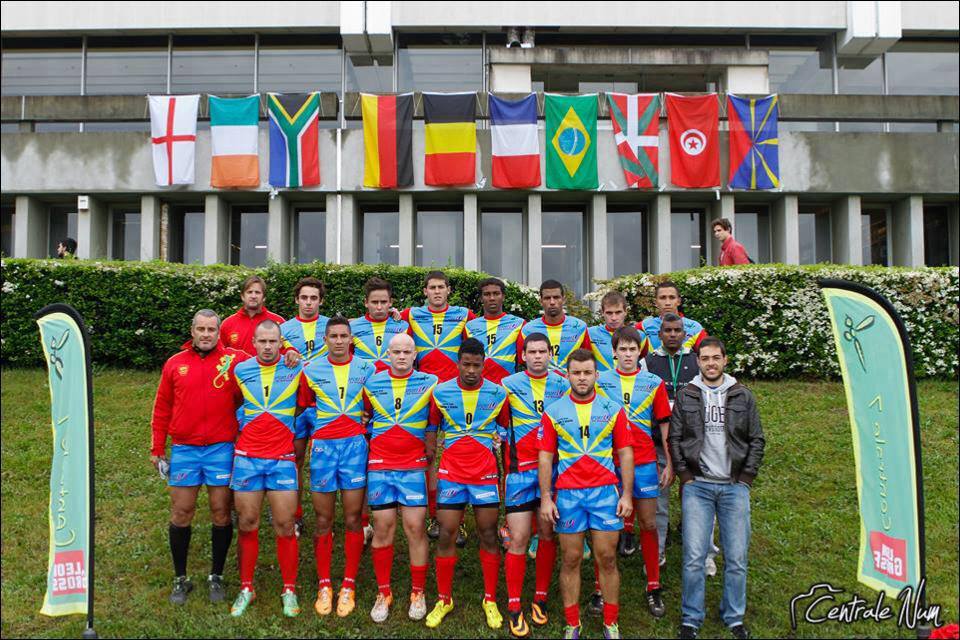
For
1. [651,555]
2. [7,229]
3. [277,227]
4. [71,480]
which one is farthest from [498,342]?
[7,229]

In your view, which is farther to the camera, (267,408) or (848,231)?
(848,231)

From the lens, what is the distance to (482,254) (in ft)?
56.1

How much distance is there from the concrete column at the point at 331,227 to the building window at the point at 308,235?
3.98 ft

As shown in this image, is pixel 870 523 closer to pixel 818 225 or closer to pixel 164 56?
pixel 818 225

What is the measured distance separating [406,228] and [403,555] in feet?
35.9

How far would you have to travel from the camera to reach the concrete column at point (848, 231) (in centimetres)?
1622

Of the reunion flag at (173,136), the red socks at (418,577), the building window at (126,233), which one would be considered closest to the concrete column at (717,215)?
the reunion flag at (173,136)

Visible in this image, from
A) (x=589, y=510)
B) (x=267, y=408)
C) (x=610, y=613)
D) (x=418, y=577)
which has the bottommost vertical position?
(x=610, y=613)

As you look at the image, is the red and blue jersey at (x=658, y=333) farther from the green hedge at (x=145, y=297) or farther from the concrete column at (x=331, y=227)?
the concrete column at (x=331, y=227)

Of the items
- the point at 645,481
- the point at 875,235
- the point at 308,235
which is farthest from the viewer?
the point at 875,235

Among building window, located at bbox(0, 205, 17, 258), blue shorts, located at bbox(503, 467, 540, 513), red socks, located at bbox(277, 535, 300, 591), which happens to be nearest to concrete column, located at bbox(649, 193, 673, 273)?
blue shorts, located at bbox(503, 467, 540, 513)

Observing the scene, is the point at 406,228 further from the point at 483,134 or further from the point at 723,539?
the point at 723,539

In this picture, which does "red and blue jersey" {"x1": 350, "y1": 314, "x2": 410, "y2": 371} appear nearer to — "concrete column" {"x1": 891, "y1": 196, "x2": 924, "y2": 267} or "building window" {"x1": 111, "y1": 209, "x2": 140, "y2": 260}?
"building window" {"x1": 111, "y1": 209, "x2": 140, "y2": 260}

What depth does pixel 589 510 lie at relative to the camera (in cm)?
484
